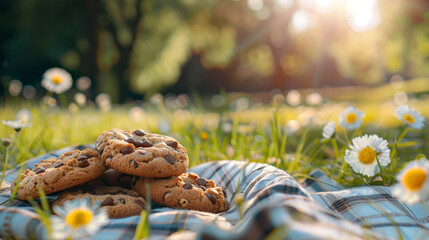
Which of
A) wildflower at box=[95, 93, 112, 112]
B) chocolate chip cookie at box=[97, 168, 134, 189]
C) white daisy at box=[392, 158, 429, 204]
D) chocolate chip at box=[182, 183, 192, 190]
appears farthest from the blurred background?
white daisy at box=[392, 158, 429, 204]

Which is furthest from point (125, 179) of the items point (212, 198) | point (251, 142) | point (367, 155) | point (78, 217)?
point (251, 142)

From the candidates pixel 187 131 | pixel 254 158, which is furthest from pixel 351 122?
pixel 187 131

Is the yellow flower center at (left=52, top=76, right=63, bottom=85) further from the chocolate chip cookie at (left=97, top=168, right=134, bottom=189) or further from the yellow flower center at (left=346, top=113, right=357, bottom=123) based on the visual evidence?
the yellow flower center at (left=346, top=113, right=357, bottom=123)

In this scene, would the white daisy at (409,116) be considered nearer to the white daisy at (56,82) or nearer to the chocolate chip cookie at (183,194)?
the chocolate chip cookie at (183,194)

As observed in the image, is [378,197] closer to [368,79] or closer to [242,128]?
[242,128]

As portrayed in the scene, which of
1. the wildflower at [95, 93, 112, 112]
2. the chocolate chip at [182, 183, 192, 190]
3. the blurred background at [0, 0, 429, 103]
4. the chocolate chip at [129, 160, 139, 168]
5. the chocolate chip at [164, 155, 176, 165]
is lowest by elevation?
the chocolate chip at [182, 183, 192, 190]
